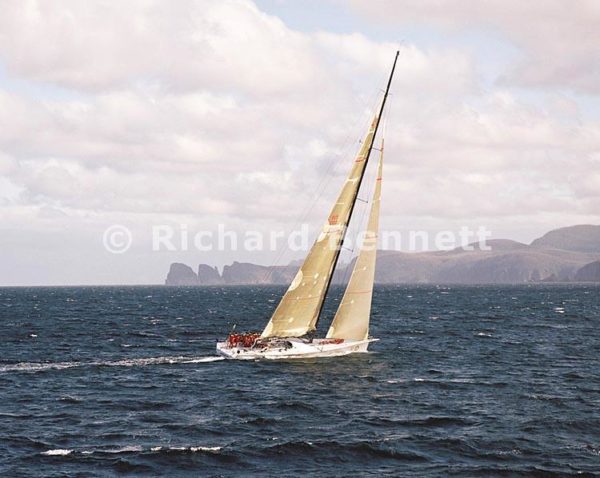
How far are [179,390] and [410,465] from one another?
55.7 feet

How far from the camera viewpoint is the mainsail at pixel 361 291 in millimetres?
46125

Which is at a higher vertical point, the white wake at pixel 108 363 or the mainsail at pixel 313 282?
the mainsail at pixel 313 282

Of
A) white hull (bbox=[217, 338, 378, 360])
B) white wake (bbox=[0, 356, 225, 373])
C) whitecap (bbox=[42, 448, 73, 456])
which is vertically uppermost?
white hull (bbox=[217, 338, 378, 360])

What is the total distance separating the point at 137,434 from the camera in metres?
29.1

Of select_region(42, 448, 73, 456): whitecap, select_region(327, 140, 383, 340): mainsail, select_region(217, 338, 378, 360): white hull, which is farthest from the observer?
select_region(217, 338, 378, 360): white hull

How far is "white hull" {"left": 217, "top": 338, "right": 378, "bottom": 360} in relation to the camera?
155 ft

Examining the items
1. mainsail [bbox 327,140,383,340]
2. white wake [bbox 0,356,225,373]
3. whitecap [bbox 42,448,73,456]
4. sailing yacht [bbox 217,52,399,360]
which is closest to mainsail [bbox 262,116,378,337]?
sailing yacht [bbox 217,52,399,360]

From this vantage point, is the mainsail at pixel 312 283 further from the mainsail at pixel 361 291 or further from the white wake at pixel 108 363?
the white wake at pixel 108 363

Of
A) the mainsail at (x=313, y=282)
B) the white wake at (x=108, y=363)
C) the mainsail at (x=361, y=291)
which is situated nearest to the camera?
the mainsail at (x=361, y=291)

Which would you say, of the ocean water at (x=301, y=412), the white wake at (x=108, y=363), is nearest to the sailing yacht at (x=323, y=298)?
the ocean water at (x=301, y=412)

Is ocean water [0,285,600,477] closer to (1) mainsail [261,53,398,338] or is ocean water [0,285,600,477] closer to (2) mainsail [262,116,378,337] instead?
(2) mainsail [262,116,378,337]

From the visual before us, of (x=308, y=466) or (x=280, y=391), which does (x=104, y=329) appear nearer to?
(x=280, y=391)

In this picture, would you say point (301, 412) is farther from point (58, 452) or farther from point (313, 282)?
point (313, 282)

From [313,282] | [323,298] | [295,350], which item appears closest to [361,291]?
[323,298]
